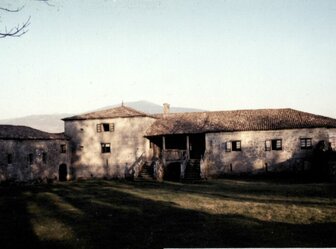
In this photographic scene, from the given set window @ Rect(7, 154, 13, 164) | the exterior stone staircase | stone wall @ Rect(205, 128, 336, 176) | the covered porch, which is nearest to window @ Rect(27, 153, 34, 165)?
window @ Rect(7, 154, 13, 164)

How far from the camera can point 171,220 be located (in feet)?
45.9

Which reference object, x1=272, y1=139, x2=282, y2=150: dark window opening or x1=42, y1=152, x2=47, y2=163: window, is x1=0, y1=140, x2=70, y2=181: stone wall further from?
x1=272, y1=139, x2=282, y2=150: dark window opening

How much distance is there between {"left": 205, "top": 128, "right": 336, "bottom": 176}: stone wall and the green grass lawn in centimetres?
1199

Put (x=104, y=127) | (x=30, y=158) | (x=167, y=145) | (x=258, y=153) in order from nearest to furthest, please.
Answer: (x=30, y=158)
(x=258, y=153)
(x=104, y=127)
(x=167, y=145)

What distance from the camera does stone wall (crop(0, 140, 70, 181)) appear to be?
30984mm

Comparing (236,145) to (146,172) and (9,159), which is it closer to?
(146,172)

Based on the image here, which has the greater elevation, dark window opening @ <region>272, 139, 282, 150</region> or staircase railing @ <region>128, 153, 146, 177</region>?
dark window opening @ <region>272, 139, 282, 150</region>

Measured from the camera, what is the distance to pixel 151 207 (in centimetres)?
1716

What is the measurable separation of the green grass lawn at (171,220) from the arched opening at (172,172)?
40.7 ft

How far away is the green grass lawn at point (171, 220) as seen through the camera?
10.9m

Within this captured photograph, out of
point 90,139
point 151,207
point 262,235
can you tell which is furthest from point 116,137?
point 262,235

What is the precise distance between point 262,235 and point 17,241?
7504mm

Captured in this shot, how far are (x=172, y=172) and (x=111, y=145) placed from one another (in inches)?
274

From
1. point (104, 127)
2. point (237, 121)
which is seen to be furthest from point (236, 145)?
point (104, 127)
